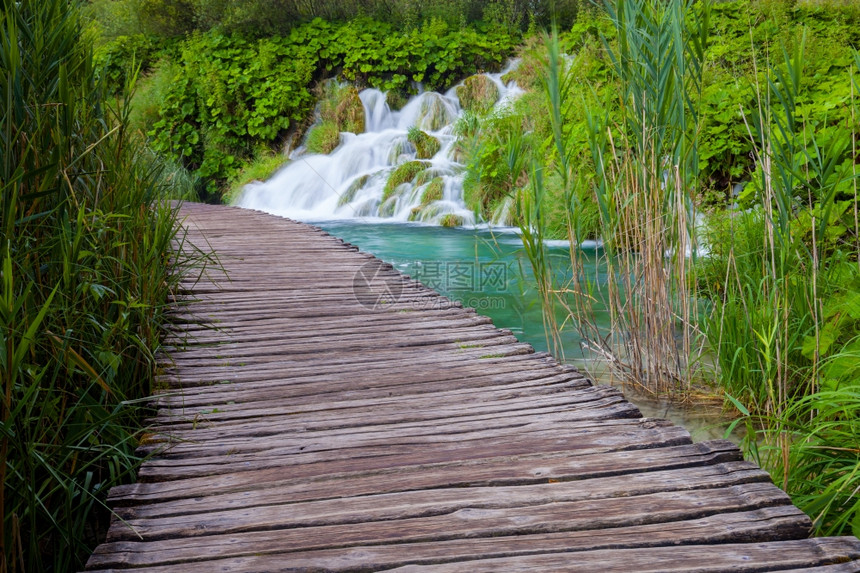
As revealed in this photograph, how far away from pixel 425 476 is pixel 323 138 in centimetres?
1064

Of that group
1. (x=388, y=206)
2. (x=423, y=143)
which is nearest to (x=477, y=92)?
(x=423, y=143)

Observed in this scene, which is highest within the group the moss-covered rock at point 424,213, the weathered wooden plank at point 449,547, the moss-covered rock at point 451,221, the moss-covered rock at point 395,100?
the moss-covered rock at point 395,100

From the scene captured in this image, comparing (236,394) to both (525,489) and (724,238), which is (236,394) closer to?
(525,489)

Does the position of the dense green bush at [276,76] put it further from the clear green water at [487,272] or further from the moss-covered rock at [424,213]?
the clear green water at [487,272]

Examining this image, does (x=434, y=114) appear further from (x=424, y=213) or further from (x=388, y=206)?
(x=424, y=213)

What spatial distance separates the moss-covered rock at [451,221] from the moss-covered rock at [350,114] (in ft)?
12.3

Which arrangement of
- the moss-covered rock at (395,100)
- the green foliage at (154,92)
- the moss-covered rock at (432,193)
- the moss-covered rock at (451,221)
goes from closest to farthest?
the moss-covered rock at (451,221) → the moss-covered rock at (432,193) → the moss-covered rock at (395,100) → the green foliage at (154,92)

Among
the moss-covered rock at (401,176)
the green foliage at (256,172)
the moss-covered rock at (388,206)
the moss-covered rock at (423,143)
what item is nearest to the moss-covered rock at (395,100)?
the moss-covered rock at (423,143)

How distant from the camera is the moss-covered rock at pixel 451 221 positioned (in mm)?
9008

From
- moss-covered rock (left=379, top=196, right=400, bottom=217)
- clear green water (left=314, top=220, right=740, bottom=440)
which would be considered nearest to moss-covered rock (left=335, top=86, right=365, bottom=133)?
moss-covered rock (left=379, top=196, right=400, bottom=217)

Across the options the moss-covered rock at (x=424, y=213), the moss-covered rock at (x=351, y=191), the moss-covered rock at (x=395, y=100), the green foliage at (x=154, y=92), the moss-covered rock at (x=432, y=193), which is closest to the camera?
the moss-covered rock at (x=424, y=213)

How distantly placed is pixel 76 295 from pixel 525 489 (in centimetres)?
131

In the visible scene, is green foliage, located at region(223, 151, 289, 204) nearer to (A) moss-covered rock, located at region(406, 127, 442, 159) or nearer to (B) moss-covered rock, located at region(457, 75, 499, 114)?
(A) moss-covered rock, located at region(406, 127, 442, 159)

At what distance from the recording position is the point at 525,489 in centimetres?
169
